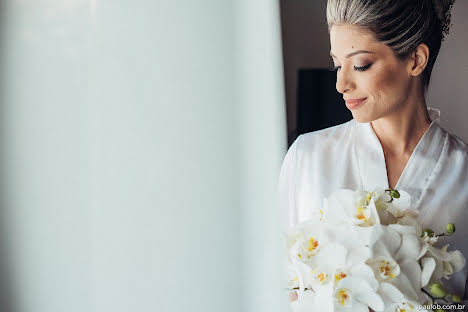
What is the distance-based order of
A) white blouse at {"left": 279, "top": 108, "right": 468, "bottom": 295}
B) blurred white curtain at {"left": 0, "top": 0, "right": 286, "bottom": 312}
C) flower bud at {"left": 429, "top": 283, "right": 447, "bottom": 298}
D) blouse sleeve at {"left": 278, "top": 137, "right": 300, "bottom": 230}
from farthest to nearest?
blurred white curtain at {"left": 0, "top": 0, "right": 286, "bottom": 312}
blouse sleeve at {"left": 278, "top": 137, "right": 300, "bottom": 230}
white blouse at {"left": 279, "top": 108, "right": 468, "bottom": 295}
flower bud at {"left": 429, "top": 283, "right": 447, "bottom": 298}

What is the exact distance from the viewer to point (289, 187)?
3.93 feet

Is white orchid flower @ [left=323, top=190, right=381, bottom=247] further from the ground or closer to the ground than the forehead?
closer to the ground

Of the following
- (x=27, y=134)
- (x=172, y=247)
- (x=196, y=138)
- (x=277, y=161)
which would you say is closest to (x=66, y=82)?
(x=27, y=134)

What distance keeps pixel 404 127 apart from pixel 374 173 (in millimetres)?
106

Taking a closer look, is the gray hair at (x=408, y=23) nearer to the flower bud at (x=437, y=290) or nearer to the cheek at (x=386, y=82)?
the cheek at (x=386, y=82)

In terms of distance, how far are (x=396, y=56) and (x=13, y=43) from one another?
1.02m

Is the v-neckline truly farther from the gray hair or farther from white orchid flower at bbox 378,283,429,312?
white orchid flower at bbox 378,283,429,312

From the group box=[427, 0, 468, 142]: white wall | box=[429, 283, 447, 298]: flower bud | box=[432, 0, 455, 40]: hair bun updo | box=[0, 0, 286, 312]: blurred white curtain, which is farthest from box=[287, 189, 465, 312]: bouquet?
box=[0, 0, 286, 312]: blurred white curtain

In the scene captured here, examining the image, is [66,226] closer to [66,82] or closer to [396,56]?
[66,82]

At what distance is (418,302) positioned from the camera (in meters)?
0.90

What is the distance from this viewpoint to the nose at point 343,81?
1.11m

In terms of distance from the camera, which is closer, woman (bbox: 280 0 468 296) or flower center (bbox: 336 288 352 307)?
flower center (bbox: 336 288 352 307)

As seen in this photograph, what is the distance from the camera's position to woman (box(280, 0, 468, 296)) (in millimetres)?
1049

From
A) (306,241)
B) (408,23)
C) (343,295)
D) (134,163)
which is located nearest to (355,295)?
(343,295)
